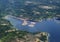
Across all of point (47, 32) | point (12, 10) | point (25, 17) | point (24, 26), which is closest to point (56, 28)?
point (47, 32)

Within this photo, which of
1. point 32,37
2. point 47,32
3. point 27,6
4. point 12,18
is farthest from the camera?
→ point 27,6

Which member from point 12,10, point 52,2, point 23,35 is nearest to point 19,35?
point 23,35

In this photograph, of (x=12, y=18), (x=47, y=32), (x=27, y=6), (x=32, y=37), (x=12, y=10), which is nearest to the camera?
(x=32, y=37)

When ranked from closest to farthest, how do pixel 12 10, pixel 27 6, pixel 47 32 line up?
pixel 47 32 < pixel 12 10 < pixel 27 6

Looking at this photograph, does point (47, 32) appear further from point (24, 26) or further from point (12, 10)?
point (12, 10)

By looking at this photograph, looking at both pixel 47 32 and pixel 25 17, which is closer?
pixel 47 32

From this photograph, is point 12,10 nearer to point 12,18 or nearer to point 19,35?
point 12,18
